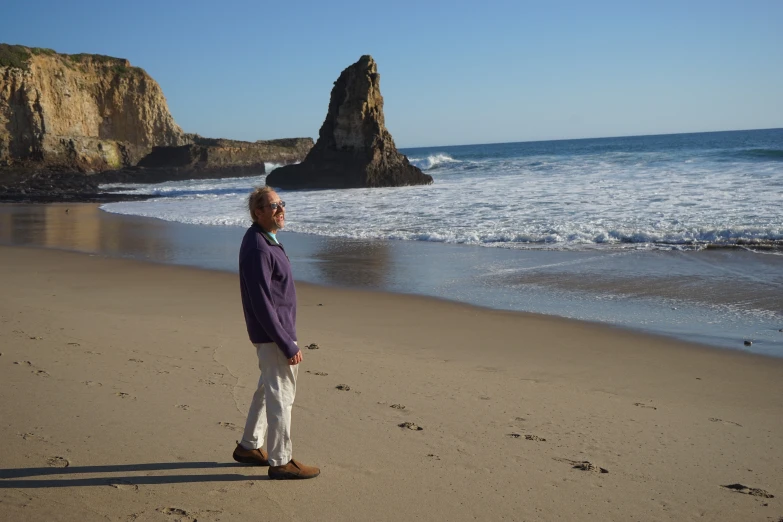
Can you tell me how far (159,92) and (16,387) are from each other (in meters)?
65.6

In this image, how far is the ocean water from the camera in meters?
7.84

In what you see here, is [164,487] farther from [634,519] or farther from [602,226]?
[602,226]

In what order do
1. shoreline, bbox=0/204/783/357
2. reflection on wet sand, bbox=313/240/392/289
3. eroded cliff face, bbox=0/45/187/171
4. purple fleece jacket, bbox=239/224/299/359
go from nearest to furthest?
purple fleece jacket, bbox=239/224/299/359, shoreline, bbox=0/204/783/357, reflection on wet sand, bbox=313/240/392/289, eroded cliff face, bbox=0/45/187/171

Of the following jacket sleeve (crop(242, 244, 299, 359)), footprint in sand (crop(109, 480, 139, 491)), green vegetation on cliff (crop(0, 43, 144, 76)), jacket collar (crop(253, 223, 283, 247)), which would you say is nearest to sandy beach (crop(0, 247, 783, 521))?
footprint in sand (crop(109, 480, 139, 491))

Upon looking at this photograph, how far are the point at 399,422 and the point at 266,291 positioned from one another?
1333 millimetres

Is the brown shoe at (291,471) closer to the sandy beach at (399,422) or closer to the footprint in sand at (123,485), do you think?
the sandy beach at (399,422)

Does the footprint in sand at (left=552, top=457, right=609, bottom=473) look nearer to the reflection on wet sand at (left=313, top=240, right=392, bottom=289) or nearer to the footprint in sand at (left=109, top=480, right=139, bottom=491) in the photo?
the footprint in sand at (left=109, top=480, right=139, bottom=491)

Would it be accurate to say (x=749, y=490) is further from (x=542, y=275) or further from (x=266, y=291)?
(x=542, y=275)

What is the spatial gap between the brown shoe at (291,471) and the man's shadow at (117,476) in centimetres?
9

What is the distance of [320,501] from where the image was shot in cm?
320

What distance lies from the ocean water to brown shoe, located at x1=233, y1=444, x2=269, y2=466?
4391 mm

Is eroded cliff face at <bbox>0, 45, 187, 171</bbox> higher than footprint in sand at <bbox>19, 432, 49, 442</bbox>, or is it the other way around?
eroded cliff face at <bbox>0, 45, 187, 171</bbox>

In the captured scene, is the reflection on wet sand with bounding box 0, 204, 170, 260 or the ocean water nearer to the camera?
the ocean water

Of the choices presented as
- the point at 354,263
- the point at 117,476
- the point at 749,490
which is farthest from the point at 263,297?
the point at 354,263
